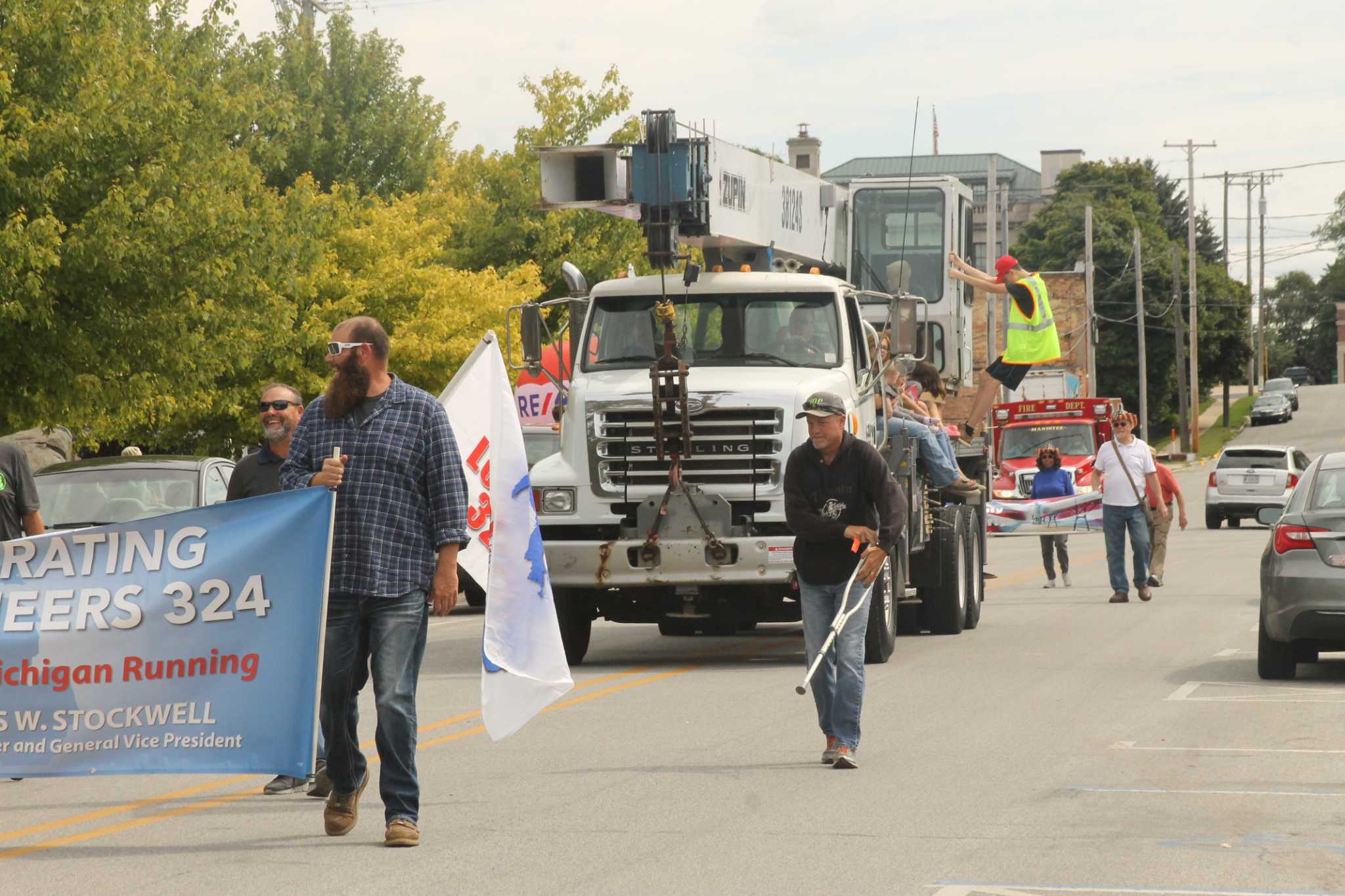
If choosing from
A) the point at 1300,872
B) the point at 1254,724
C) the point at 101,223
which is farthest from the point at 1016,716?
the point at 101,223

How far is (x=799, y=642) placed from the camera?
1688 cm

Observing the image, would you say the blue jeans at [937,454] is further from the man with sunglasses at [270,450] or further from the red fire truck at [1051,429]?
the red fire truck at [1051,429]

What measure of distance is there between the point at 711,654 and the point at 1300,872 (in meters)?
9.06

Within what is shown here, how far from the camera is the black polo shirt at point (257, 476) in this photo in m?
9.65

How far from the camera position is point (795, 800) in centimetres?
884

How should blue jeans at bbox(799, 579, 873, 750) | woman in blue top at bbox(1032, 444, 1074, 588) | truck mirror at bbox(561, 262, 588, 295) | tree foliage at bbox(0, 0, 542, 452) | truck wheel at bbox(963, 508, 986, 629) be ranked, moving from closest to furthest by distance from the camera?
1. blue jeans at bbox(799, 579, 873, 750)
2. truck mirror at bbox(561, 262, 588, 295)
3. truck wheel at bbox(963, 508, 986, 629)
4. tree foliage at bbox(0, 0, 542, 452)
5. woman in blue top at bbox(1032, 444, 1074, 588)

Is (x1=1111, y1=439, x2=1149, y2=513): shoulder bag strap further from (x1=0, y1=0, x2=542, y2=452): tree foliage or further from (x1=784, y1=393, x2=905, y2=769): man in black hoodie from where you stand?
(x1=784, y1=393, x2=905, y2=769): man in black hoodie

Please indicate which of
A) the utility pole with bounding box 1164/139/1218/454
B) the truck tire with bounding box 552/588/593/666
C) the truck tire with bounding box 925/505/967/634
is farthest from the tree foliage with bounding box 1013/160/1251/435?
the truck tire with bounding box 552/588/593/666

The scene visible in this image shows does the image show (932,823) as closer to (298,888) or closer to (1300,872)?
(1300,872)

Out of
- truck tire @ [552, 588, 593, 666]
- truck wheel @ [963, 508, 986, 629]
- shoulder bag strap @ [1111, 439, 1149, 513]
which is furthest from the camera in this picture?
shoulder bag strap @ [1111, 439, 1149, 513]

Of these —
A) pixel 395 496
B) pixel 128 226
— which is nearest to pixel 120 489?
pixel 128 226

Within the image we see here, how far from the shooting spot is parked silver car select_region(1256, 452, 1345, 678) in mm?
12805

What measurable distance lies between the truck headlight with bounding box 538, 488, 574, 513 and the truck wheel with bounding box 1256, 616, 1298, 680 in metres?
4.97

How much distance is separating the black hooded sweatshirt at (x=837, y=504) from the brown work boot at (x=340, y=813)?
9.87 feet
